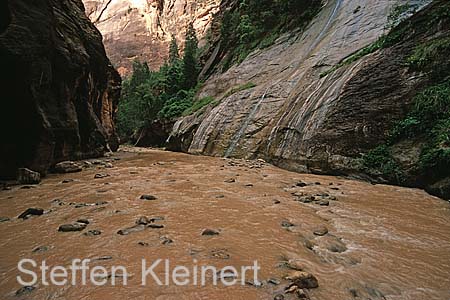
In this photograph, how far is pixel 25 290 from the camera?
2.04 meters

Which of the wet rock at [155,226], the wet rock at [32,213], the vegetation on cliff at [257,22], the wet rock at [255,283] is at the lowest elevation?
the wet rock at [32,213]

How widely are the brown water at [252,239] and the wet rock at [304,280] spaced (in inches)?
2.3

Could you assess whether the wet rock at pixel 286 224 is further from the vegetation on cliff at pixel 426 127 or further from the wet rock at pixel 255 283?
the vegetation on cliff at pixel 426 127

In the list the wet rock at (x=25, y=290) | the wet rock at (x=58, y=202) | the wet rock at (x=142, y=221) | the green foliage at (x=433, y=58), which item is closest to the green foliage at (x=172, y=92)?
the green foliage at (x=433, y=58)

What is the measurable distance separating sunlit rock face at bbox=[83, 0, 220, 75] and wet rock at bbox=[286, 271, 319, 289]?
66371mm

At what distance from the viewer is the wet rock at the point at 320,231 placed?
10.6ft

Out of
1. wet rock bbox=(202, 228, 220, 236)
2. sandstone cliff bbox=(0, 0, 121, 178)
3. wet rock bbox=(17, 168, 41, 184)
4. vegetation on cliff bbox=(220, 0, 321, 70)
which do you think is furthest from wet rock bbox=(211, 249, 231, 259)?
vegetation on cliff bbox=(220, 0, 321, 70)

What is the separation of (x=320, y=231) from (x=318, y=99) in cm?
696

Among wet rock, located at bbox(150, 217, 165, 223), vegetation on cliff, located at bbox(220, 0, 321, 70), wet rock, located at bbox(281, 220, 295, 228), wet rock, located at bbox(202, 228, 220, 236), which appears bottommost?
wet rock, located at bbox(150, 217, 165, 223)

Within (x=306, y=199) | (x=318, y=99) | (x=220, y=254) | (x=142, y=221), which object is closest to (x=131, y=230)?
(x=142, y=221)

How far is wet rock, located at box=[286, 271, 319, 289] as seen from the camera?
6.90 feet

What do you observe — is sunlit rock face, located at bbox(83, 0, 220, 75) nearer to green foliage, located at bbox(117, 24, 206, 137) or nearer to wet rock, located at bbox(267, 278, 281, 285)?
green foliage, located at bbox(117, 24, 206, 137)

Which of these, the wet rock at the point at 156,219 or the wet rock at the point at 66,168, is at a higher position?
the wet rock at the point at 156,219

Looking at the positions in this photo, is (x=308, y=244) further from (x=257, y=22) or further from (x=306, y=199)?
(x=257, y=22)
